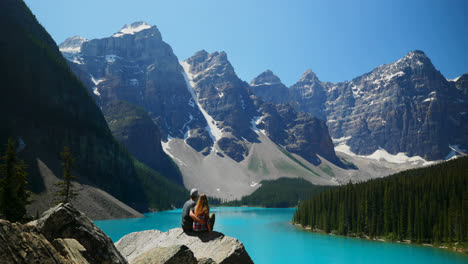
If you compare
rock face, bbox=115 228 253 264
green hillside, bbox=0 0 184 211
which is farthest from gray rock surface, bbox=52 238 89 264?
green hillside, bbox=0 0 184 211

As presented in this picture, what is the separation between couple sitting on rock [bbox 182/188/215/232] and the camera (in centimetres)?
1377

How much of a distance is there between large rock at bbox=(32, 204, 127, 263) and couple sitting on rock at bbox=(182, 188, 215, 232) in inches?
175

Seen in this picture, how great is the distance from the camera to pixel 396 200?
84.1 m

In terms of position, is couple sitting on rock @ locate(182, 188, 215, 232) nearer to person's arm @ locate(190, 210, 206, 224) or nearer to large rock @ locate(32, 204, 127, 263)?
person's arm @ locate(190, 210, 206, 224)

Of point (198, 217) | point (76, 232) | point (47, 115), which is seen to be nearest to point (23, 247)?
point (76, 232)

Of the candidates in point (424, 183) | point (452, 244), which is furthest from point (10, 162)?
point (424, 183)

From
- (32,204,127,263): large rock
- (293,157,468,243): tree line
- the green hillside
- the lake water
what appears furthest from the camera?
the green hillside

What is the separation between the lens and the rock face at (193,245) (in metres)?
12.4

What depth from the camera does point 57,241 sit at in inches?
305

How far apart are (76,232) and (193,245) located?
18.4 ft

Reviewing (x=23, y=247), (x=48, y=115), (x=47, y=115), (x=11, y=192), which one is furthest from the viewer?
(x=48, y=115)

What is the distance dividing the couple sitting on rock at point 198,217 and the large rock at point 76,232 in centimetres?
443

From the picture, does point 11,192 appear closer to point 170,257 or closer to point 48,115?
point 170,257

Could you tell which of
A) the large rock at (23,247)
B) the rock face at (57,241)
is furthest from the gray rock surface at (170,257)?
the large rock at (23,247)
